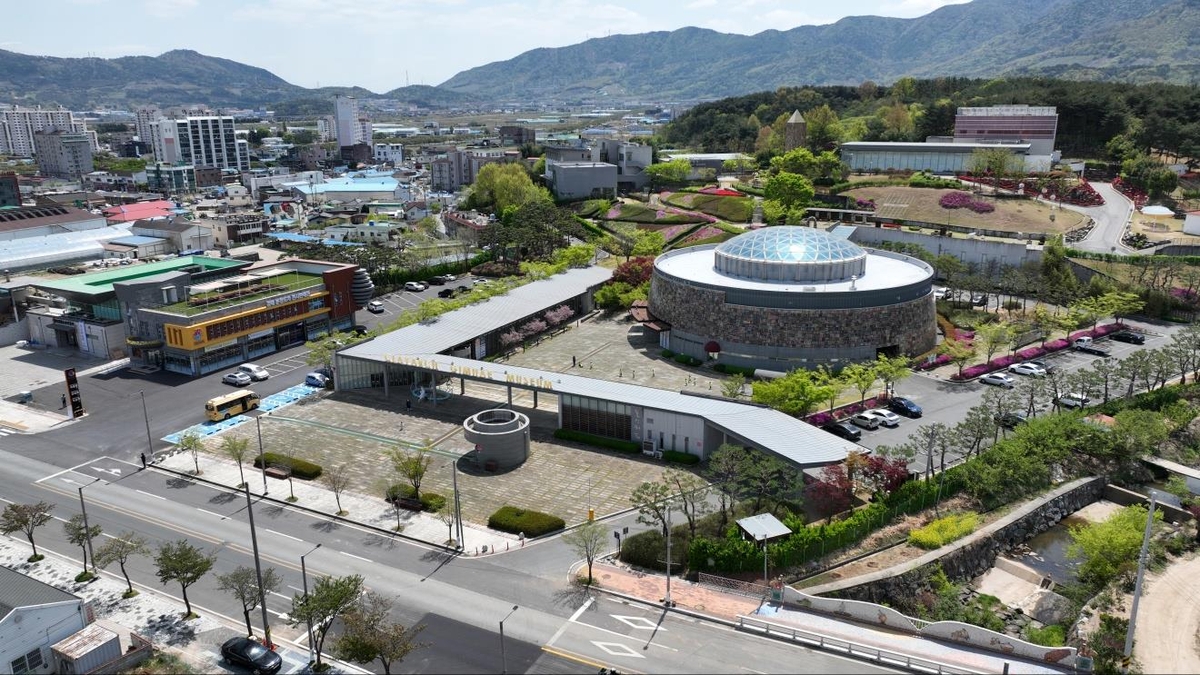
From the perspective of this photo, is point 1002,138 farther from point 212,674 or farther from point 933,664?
point 212,674

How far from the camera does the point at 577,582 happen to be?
3291 centimetres

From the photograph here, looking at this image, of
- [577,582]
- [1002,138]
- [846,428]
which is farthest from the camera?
[1002,138]

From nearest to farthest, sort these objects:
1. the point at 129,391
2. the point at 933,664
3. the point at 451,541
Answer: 1. the point at 933,664
2. the point at 451,541
3. the point at 129,391

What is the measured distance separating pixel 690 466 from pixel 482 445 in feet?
40.1

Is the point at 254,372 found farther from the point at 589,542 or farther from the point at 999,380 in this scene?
the point at 999,380

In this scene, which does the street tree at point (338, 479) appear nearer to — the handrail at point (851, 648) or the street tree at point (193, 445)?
the street tree at point (193, 445)

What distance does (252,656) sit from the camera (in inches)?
1089

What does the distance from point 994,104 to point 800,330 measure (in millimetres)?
108935

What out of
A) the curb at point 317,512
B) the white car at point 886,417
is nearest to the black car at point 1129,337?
the white car at point 886,417

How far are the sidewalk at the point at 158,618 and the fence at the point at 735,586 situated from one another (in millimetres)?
14526

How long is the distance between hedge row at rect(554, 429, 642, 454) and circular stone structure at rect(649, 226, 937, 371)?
17.0 m

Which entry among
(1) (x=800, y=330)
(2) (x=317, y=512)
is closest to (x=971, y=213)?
(1) (x=800, y=330)

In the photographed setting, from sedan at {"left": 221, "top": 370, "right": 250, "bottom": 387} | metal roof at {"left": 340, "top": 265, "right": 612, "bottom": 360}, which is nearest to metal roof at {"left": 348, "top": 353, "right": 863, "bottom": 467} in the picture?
metal roof at {"left": 340, "top": 265, "right": 612, "bottom": 360}

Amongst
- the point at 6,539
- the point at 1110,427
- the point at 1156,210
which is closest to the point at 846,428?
the point at 1110,427
